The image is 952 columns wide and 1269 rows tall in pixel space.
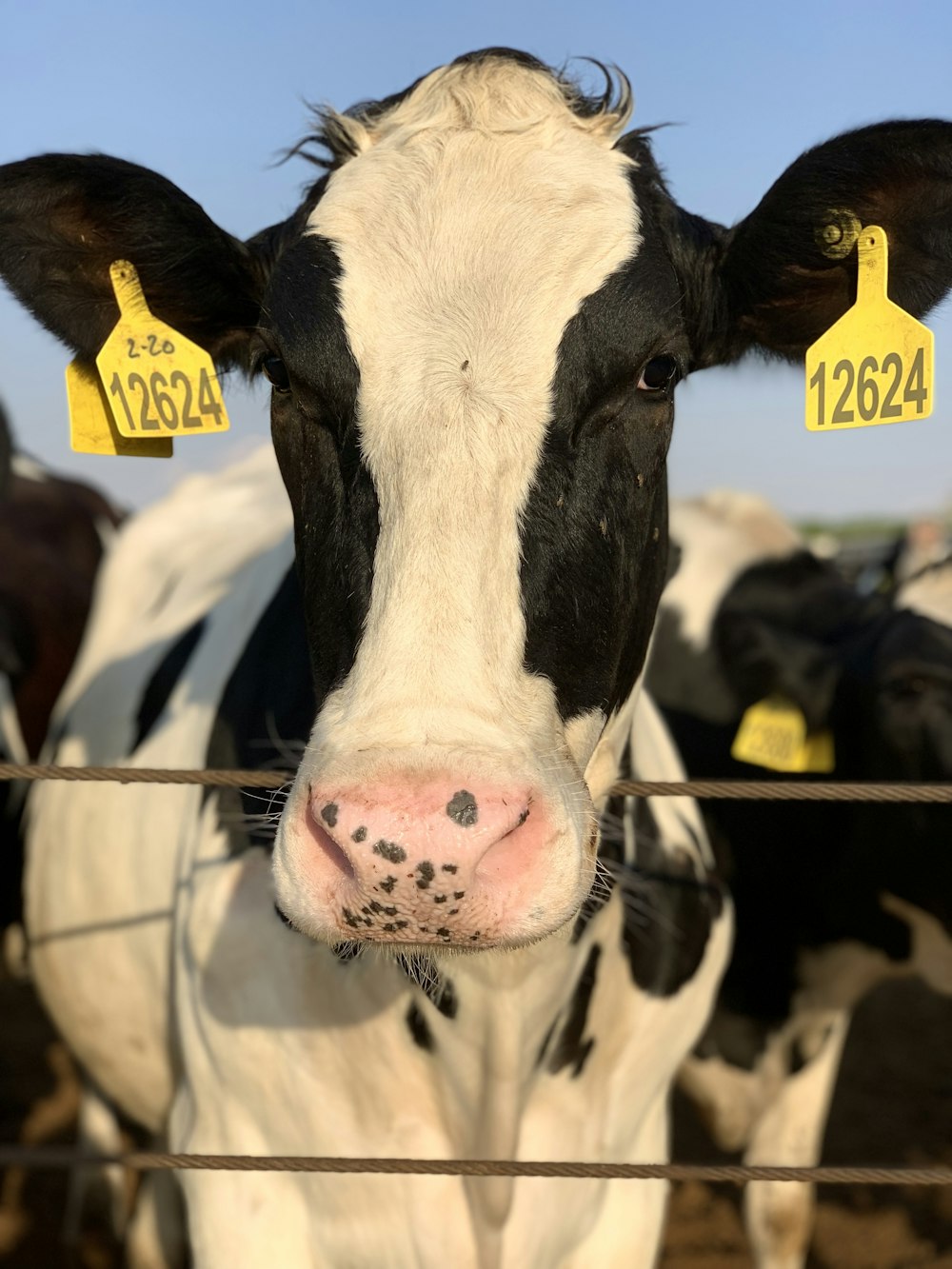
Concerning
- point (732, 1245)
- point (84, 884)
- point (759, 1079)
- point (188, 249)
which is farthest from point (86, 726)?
point (732, 1245)

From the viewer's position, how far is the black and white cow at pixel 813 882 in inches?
148

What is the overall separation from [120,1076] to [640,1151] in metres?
1.22

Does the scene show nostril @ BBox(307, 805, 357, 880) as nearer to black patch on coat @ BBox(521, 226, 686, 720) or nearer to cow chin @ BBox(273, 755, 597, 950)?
cow chin @ BBox(273, 755, 597, 950)

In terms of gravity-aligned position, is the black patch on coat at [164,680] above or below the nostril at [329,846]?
above

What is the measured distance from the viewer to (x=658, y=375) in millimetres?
2084

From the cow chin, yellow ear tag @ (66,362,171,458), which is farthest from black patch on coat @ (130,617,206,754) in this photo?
the cow chin

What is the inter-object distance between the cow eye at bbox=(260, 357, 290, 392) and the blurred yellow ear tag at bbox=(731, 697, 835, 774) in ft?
7.06

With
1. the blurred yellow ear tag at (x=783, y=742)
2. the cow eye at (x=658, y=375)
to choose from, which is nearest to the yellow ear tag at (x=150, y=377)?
the cow eye at (x=658, y=375)

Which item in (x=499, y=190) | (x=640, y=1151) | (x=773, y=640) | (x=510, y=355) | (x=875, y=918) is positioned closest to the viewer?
(x=510, y=355)

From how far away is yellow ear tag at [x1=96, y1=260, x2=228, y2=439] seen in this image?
240 centimetres

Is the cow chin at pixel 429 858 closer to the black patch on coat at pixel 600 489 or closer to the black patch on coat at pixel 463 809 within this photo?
the black patch on coat at pixel 463 809

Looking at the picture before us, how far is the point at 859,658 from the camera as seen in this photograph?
4000 mm

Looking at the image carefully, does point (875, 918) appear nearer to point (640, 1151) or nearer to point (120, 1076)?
point (640, 1151)

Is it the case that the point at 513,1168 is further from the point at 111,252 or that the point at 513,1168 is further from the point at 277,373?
the point at 111,252
